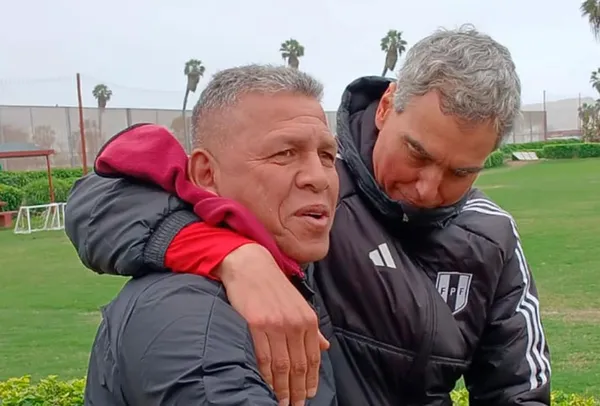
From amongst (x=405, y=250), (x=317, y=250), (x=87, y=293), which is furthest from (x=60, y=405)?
(x=87, y=293)

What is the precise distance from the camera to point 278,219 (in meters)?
1.29

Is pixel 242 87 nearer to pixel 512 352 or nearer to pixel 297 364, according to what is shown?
pixel 297 364

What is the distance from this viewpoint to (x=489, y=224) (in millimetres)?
1792

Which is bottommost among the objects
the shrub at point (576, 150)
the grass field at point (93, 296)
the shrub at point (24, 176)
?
the shrub at point (576, 150)

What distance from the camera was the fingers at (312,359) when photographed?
47.0 inches

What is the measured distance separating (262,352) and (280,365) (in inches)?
1.5

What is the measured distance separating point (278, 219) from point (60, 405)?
345 cm

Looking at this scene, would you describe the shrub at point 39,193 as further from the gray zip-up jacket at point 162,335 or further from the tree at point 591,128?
the tree at point 591,128

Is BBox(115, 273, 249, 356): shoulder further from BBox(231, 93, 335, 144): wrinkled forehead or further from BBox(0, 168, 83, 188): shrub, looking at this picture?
BBox(0, 168, 83, 188): shrub

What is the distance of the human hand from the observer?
1138mm

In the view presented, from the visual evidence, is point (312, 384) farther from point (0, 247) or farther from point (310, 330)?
point (0, 247)

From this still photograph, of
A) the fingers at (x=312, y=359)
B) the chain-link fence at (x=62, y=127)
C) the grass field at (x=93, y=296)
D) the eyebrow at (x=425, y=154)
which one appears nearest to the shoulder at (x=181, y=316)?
the fingers at (x=312, y=359)

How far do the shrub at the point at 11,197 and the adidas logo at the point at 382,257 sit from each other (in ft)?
79.1

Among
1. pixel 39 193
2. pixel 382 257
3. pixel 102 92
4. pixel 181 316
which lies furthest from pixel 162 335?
pixel 102 92
